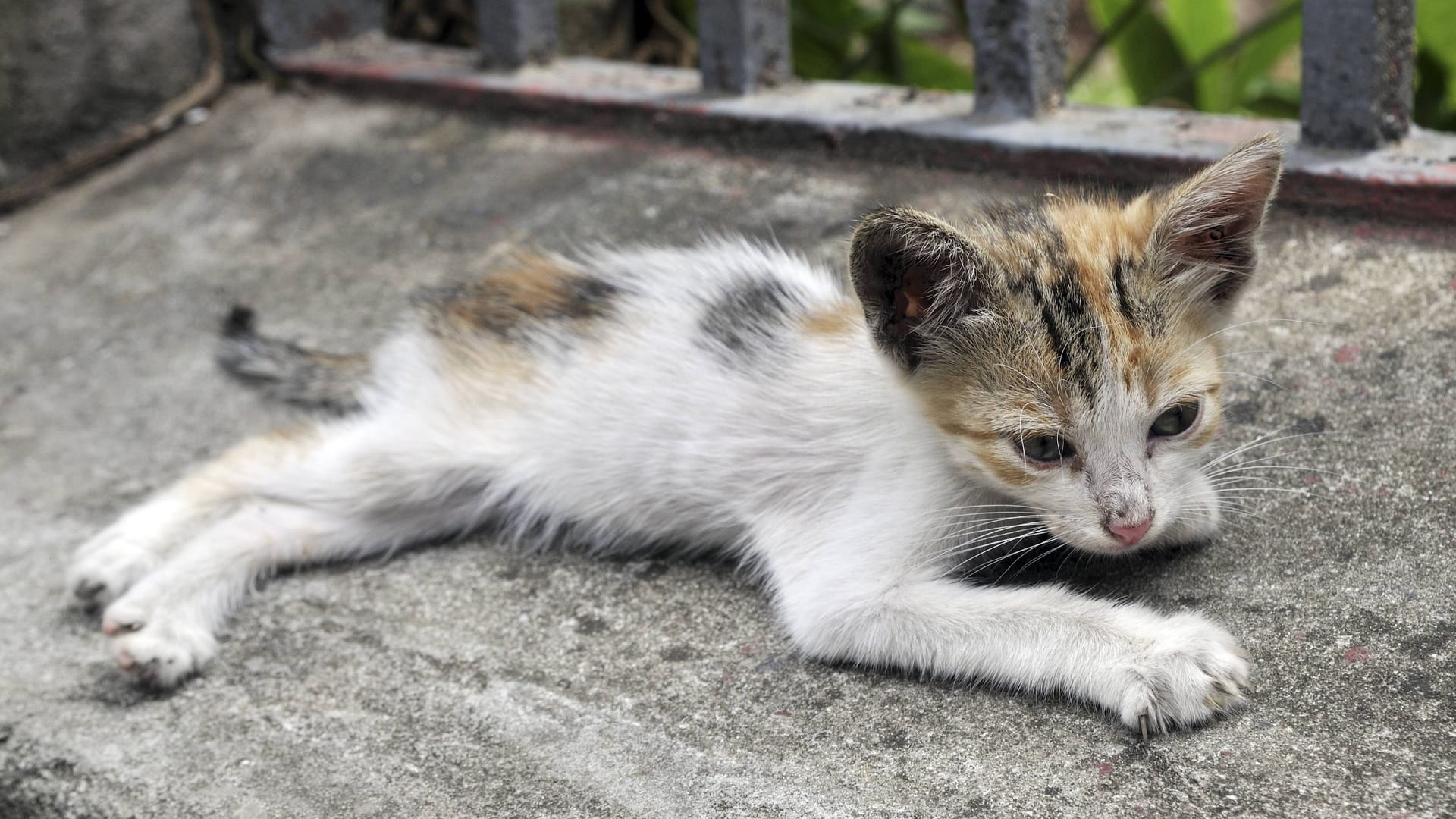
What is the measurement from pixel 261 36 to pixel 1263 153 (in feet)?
12.4

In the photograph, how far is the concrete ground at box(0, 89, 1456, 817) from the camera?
1.91 meters

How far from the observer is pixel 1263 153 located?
81.9 inches

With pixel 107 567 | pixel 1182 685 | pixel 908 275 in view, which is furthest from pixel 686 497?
pixel 107 567

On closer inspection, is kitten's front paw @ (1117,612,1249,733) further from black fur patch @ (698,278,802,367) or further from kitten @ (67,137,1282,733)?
black fur patch @ (698,278,802,367)

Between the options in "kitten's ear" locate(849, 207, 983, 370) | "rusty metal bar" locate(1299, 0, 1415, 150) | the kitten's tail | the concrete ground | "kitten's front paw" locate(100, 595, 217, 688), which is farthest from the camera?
the kitten's tail

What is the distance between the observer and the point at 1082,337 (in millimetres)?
2084

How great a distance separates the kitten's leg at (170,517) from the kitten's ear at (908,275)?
1.44 m

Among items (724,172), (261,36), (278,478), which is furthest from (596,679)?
(261,36)

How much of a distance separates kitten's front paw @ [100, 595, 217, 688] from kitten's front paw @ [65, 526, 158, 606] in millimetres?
118

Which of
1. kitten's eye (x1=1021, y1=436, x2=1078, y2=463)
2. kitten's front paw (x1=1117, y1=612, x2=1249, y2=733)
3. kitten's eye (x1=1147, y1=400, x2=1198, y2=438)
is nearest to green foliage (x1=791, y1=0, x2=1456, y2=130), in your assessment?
kitten's eye (x1=1147, y1=400, x2=1198, y2=438)

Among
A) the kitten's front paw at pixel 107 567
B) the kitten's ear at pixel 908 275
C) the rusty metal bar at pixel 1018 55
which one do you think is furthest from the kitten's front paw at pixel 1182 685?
the kitten's front paw at pixel 107 567

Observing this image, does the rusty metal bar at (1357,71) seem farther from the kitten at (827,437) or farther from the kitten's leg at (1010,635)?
the kitten's leg at (1010,635)

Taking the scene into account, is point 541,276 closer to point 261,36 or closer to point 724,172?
point 724,172

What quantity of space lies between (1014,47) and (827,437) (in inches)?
56.2
